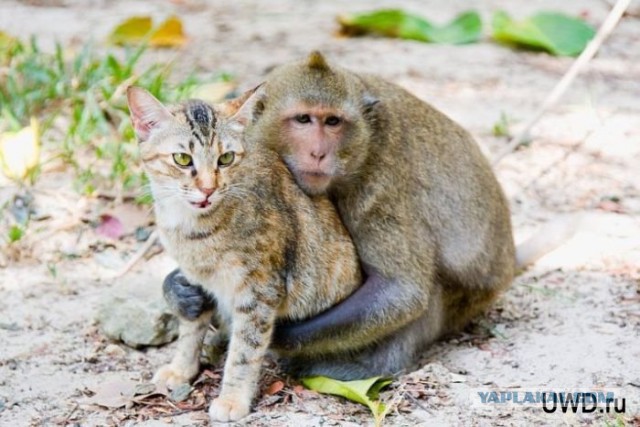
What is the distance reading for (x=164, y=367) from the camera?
4.93m

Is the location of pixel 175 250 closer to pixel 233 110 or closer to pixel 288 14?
pixel 233 110

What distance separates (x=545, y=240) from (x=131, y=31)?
387cm

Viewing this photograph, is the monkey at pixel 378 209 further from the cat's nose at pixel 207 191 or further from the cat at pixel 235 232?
the cat's nose at pixel 207 191

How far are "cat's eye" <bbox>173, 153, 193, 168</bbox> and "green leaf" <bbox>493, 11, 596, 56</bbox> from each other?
512cm

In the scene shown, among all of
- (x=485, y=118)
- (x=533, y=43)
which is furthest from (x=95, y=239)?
(x=533, y=43)

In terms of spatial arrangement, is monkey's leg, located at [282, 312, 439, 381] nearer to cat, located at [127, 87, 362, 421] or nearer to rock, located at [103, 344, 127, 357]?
cat, located at [127, 87, 362, 421]

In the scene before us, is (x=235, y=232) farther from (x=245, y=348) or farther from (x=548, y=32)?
(x=548, y=32)

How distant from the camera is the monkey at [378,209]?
16.1 ft

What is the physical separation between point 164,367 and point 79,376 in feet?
1.31

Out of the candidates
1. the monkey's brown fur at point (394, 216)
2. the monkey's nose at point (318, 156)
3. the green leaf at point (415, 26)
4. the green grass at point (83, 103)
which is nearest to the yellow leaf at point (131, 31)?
the green grass at point (83, 103)

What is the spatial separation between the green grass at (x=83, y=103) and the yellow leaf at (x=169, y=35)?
783 mm

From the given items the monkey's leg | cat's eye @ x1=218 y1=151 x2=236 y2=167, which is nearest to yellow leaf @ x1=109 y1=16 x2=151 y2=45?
the monkey's leg

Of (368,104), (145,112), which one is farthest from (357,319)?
(145,112)

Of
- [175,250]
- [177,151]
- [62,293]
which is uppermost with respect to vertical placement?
[177,151]
